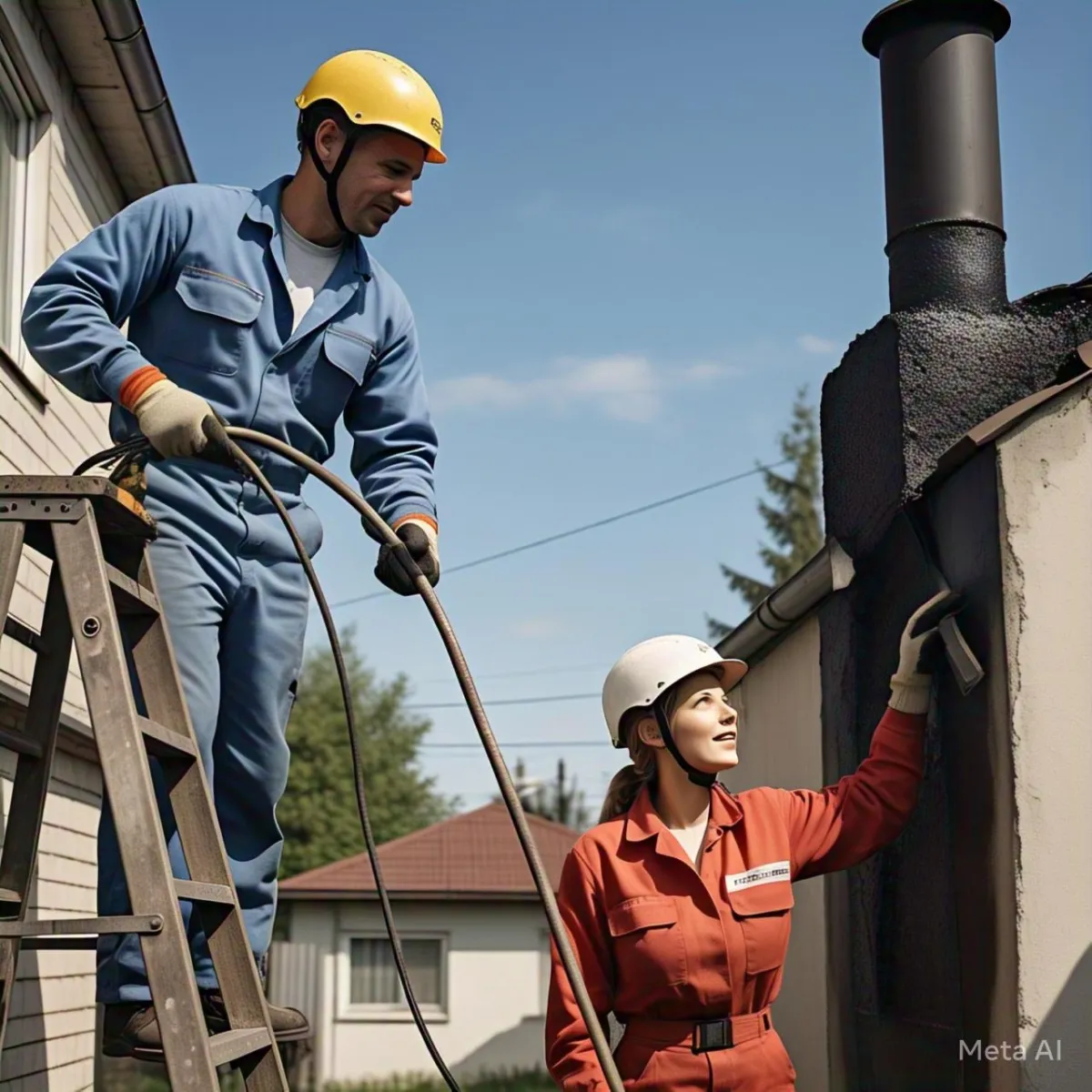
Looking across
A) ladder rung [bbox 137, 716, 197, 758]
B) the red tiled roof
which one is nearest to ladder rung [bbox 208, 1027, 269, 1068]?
ladder rung [bbox 137, 716, 197, 758]

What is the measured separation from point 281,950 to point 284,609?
910 inches

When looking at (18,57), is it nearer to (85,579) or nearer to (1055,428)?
(85,579)

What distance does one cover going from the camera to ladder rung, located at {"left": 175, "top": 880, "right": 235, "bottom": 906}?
10.4ft

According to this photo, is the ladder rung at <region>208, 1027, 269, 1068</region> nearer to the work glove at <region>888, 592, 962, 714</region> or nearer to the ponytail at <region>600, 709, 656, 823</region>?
the ponytail at <region>600, 709, 656, 823</region>

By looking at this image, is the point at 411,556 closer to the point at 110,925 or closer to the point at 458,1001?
the point at 110,925

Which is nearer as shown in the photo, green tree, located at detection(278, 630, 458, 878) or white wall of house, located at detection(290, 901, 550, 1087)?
white wall of house, located at detection(290, 901, 550, 1087)

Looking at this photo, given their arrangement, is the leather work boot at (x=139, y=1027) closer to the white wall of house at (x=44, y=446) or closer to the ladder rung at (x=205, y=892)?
the ladder rung at (x=205, y=892)

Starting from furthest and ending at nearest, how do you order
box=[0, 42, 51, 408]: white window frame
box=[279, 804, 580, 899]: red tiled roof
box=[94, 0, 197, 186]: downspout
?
box=[279, 804, 580, 899]: red tiled roof < box=[94, 0, 197, 186]: downspout < box=[0, 42, 51, 408]: white window frame

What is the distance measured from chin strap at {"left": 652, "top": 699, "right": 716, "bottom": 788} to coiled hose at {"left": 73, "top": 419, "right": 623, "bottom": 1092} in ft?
1.87

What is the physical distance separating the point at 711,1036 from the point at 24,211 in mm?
5006

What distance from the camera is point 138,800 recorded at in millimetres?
2951

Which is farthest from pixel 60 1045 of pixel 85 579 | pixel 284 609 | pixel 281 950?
pixel 281 950

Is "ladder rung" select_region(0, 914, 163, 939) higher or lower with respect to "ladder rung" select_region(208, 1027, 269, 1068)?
higher

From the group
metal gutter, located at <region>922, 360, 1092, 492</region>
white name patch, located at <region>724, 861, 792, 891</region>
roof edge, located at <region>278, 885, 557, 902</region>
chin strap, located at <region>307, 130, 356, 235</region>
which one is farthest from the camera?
roof edge, located at <region>278, 885, 557, 902</region>
